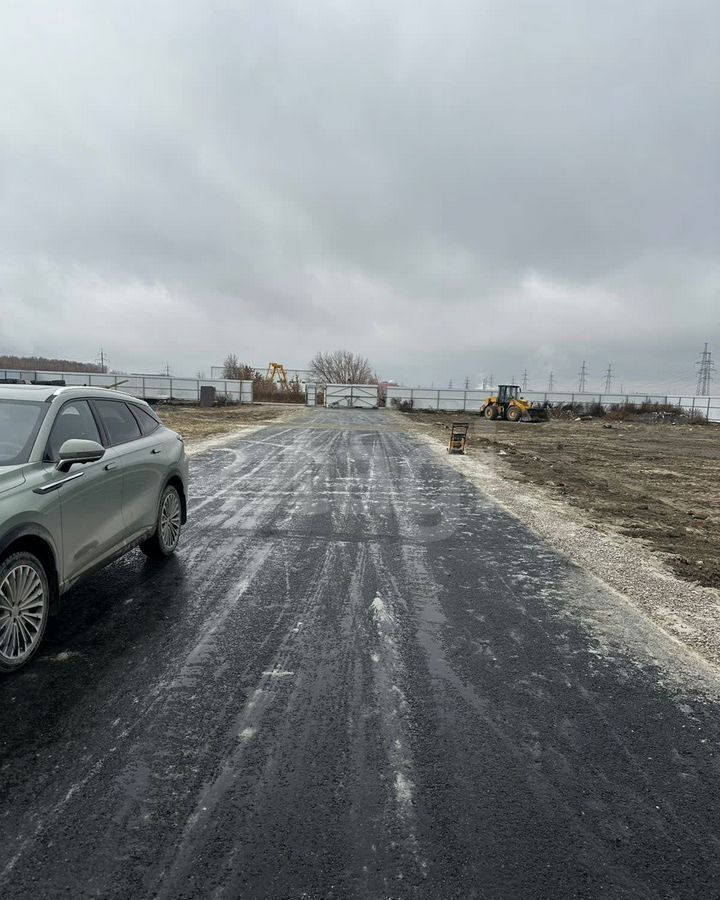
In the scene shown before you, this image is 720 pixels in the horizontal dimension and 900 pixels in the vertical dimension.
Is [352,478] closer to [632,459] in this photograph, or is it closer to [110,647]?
[110,647]

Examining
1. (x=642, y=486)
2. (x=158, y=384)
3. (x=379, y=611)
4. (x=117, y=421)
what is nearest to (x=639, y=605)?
(x=379, y=611)

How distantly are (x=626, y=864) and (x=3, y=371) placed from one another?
60612mm

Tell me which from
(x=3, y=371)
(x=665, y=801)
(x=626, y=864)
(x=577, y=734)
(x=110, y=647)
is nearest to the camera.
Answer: (x=626, y=864)

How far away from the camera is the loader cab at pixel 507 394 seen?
38719mm

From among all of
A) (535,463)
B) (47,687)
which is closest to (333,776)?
(47,687)

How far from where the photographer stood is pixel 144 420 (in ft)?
19.0

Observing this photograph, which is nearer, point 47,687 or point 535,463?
point 47,687

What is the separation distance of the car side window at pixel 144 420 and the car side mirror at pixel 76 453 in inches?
64.5

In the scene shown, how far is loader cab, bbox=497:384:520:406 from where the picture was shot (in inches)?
1524

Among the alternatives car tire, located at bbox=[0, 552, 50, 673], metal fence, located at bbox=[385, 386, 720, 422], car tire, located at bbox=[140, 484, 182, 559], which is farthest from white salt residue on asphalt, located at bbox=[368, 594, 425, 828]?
metal fence, located at bbox=[385, 386, 720, 422]

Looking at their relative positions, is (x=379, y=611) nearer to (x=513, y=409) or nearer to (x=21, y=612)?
Answer: (x=21, y=612)

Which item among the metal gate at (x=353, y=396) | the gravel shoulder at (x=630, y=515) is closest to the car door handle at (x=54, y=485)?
the gravel shoulder at (x=630, y=515)

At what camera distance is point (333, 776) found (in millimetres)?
2609

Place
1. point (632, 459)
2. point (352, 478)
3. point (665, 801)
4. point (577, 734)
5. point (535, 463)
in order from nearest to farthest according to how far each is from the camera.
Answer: point (665, 801), point (577, 734), point (352, 478), point (535, 463), point (632, 459)
